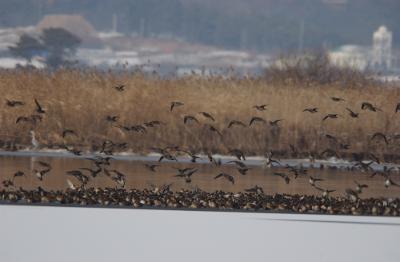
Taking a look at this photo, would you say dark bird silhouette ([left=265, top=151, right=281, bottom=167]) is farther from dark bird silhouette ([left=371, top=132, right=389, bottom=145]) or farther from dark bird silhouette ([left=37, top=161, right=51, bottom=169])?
dark bird silhouette ([left=37, top=161, right=51, bottom=169])

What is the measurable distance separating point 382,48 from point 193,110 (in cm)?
104

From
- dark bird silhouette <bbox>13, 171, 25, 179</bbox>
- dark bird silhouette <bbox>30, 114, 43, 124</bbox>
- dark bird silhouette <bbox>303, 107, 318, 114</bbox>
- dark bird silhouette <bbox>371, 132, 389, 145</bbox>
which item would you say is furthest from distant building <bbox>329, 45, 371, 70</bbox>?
dark bird silhouette <bbox>13, 171, 25, 179</bbox>

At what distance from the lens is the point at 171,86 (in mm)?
8500

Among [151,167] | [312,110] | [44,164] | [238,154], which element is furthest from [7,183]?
[312,110]

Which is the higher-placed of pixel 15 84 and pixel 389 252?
pixel 15 84

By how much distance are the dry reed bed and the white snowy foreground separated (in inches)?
14.3

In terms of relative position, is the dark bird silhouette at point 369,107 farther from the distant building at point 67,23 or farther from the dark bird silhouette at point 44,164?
the dark bird silhouette at point 44,164

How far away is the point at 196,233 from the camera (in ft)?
27.5

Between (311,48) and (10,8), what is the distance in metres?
1.59

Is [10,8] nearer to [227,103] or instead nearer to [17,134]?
[17,134]

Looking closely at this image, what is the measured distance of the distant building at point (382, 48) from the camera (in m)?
8.45

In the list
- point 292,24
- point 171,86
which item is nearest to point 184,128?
point 171,86

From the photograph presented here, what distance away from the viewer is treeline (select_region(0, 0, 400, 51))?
845 centimetres

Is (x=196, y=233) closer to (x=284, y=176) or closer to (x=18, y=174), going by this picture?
(x=284, y=176)
